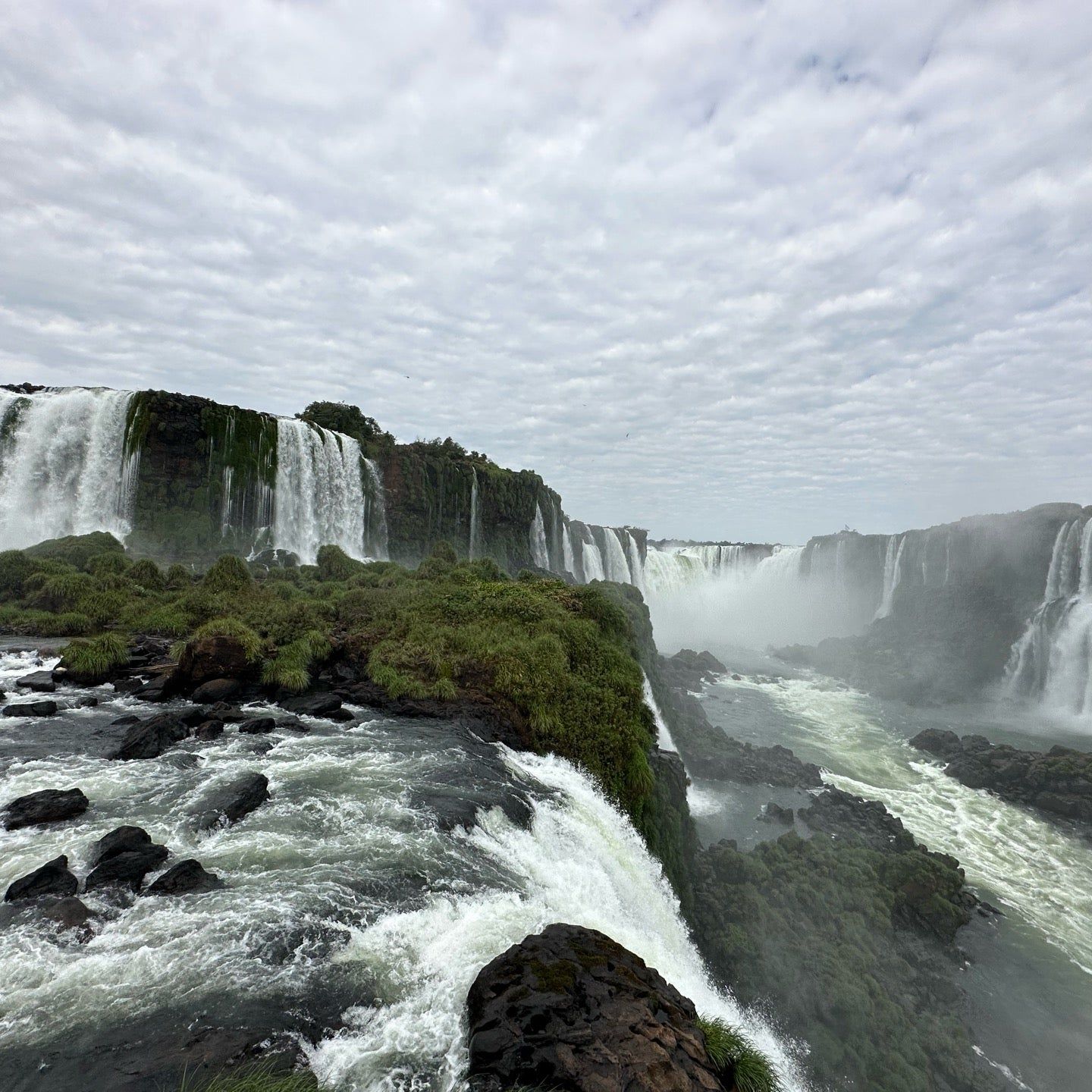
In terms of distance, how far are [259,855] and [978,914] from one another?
18.5 m

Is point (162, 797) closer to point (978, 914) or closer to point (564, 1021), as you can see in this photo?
point (564, 1021)

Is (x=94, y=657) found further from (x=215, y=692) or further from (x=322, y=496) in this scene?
(x=322, y=496)

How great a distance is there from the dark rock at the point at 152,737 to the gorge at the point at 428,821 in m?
0.15

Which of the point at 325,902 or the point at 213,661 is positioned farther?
the point at 213,661

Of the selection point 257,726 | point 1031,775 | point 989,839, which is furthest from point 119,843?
point 1031,775

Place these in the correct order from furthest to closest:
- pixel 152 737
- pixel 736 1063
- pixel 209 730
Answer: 1. pixel 209 730
2. pixel 152 737
3. pixel 736 1063

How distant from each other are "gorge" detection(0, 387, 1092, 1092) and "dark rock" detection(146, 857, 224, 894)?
0.17 metres

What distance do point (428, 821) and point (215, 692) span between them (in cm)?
726

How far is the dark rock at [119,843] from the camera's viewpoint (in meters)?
6.38

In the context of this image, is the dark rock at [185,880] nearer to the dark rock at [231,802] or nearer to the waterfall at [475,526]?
the dark rock at [231,802]

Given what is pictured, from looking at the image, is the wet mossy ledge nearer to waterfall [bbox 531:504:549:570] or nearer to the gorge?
the gorge

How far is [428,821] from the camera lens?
26.6ft

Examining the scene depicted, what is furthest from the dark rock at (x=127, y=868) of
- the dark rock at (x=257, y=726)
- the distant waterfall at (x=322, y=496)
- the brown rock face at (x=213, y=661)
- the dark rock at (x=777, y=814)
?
the distant waterfall at (x=322, y=496)

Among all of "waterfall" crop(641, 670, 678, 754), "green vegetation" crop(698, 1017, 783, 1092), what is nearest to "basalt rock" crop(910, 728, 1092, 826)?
"waterfall" crop(641, 670, 678, 754)
